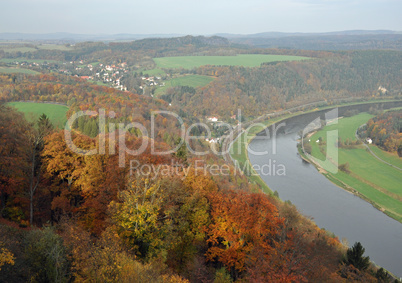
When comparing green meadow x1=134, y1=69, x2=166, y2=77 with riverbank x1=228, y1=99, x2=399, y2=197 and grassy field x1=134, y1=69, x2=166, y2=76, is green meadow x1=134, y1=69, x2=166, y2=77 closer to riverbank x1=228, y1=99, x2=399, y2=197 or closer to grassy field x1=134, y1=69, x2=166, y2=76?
grassy field x1=134, y1=69, x2=166, y2=76

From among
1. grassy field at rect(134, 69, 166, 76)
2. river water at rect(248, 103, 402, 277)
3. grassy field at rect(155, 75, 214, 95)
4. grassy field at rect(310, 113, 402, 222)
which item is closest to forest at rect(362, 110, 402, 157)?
grassy field at rect(310, 113, 402, 222)

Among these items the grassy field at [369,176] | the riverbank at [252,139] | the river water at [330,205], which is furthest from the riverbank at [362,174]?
the riverbank at [252,139]

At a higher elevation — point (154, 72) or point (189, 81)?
point (154, 72)

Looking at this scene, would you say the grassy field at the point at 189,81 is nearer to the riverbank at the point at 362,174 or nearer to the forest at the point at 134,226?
the riverbank at the point at 362,174

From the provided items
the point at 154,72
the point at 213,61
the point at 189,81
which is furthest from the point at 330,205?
the point at 213,61

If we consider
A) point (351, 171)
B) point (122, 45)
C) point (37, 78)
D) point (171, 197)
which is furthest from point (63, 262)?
point (122, 45)

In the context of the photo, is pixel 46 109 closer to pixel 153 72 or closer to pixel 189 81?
pixel 189 81

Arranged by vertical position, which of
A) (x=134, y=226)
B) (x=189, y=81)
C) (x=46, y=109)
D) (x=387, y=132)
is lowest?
(x=387, y=132)
